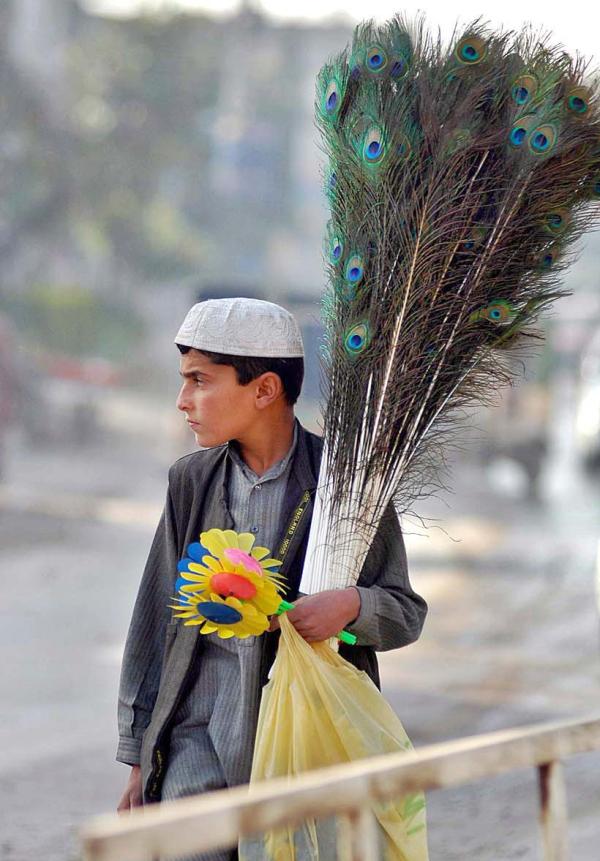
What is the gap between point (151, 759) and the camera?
2740mm

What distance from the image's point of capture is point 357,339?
108 inches

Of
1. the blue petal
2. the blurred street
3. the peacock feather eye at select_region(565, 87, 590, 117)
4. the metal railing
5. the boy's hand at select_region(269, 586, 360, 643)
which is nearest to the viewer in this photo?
the metal railing

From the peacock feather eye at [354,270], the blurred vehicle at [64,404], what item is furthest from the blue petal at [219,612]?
the blurred vehicle at [64,404]

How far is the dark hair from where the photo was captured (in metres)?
2.75

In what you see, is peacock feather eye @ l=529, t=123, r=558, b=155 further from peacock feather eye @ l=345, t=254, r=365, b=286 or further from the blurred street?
the blurred street

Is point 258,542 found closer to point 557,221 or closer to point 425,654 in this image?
point 557,221

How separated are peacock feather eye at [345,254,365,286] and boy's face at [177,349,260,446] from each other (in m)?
0.27

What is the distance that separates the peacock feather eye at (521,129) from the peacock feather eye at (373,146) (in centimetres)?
24

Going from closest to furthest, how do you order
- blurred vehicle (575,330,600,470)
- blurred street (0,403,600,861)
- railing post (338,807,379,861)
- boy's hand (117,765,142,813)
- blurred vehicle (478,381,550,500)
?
railing post (338,807,379,861) < boy's hand (117,765,142,813) < blurred street (0,403,600,861) < blurred vehicle (478,381,550,500) < blurred vehicle (575,330,600,470)

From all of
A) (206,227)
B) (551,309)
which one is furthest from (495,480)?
(206,227)

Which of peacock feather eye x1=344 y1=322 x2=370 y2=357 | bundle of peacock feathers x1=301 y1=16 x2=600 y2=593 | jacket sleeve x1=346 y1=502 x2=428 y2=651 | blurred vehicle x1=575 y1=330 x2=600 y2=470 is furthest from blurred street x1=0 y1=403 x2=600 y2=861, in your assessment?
blurred vehicle x1=575 y1=330 x2=600 y2=470

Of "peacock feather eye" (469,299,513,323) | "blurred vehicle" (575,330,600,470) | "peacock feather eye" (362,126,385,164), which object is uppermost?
"blurred vehicle" (575,330,600,470)

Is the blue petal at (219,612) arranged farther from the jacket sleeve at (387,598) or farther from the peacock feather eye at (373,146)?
the peacock feather eye at (373,146)

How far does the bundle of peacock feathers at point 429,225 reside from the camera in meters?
2.70
